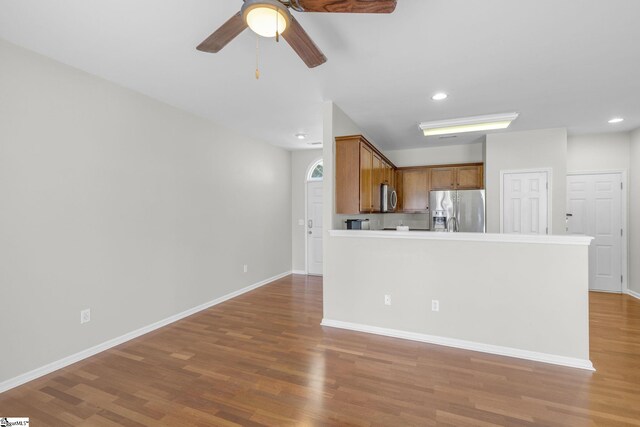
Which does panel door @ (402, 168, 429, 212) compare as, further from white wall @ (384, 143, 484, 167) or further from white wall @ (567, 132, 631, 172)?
white wall @ (567, 132, 631, 172)

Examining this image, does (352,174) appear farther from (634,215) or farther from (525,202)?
(634,215)

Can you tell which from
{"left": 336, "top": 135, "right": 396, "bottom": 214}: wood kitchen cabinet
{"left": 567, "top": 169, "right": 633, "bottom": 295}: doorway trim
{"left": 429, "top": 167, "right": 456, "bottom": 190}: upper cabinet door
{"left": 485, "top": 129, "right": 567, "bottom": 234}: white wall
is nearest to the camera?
{"left": 336, "top": 135, "right": 396, "bottom": 214}: wood kitchen cabinet

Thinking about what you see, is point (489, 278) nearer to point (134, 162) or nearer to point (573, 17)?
point (573, 17)

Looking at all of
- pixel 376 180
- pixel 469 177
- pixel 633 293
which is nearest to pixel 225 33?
pixel 376 180

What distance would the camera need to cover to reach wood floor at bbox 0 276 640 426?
6.45 ft

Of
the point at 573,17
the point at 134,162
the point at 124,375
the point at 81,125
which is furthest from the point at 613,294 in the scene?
the point at 81,125

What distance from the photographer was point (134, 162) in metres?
3.25

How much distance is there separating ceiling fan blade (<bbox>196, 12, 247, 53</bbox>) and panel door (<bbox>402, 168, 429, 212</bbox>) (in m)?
4.68

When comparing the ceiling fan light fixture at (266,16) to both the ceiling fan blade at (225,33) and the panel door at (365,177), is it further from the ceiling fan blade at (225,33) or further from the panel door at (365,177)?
the panel door at (365,177)

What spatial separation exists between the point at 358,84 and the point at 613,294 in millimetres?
5485

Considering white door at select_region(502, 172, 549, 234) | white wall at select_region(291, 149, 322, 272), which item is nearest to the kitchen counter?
white door at select_region(502, 172, 549, 234)

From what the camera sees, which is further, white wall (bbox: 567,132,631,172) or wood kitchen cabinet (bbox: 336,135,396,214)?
white wall (bbox: 567,132,631,172)

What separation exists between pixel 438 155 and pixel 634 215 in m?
3.13

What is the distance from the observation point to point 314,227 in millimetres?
6367
